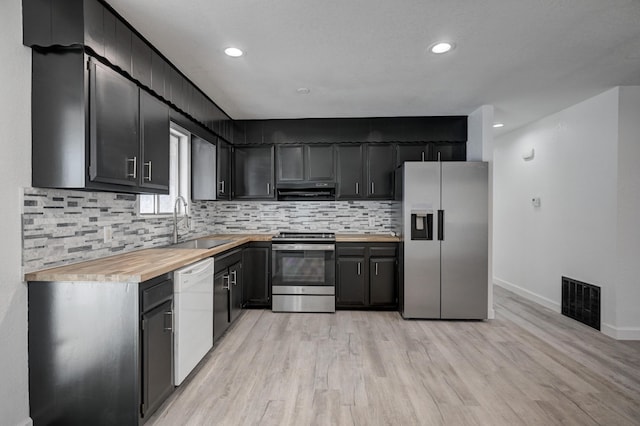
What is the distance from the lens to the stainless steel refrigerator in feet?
12.3

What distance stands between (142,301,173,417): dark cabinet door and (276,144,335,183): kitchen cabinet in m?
2.69

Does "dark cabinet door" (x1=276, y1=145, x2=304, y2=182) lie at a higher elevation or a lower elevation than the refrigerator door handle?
higher

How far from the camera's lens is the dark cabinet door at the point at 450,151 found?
4.34 metres

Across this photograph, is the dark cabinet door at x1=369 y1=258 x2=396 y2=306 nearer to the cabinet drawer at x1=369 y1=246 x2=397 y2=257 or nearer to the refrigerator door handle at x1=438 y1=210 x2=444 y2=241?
the cabinet drawer at x1=369 y1=246 x2=397 y2=257

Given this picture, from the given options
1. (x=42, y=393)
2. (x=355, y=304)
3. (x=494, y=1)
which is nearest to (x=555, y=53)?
(x=494, y=1)

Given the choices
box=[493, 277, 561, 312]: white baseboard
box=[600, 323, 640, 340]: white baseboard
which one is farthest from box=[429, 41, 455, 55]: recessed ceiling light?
box=[493, 277, 561, 312]: white baseboard

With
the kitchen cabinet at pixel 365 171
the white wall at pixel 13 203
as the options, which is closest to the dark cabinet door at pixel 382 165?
the kitchen cabinet at pixel 365 171

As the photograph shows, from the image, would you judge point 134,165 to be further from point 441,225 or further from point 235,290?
point 441,225

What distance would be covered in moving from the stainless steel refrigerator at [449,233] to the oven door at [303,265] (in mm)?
1010

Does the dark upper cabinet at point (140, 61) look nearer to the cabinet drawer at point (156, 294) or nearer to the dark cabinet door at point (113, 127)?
the dark cabinet door at point (113, 127)

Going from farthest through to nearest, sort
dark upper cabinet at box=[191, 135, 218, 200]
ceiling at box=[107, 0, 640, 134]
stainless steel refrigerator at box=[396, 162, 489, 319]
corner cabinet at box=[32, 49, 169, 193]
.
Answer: dark upper cabinet at box=[191, 135, 218, 200]
stainless steel refrigerator at box=[396, 162, 489, 319]
ceiling at box=[107, 0, 640, 134]
corner cabinet at box=[32, 49, 169, 193]

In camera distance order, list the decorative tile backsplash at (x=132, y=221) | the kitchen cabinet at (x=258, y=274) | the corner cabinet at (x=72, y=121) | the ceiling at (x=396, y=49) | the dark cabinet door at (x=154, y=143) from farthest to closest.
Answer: the kitchen cabinet at (x=258, y=274) < the dark cabinet door at (x=154, y=143) < the ceiling at (x=396, y=49) < the decorative tile backsplash at (x=132, y=221) < the corner cabinet at (x=72, y=121)

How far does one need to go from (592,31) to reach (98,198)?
370cm

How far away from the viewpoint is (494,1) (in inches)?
74.8
